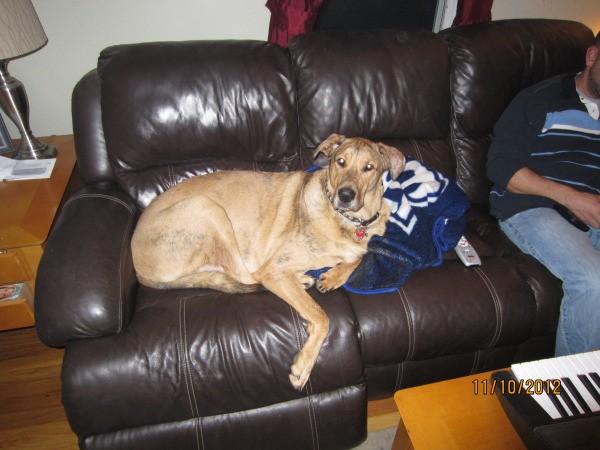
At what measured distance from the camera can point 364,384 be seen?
1.87 m

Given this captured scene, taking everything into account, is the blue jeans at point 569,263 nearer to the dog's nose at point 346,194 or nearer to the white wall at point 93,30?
the dog's nose at point 346,194

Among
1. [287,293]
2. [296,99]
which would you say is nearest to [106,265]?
[287,293]

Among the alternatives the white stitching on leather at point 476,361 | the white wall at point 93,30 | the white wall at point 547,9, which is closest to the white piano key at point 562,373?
the white stitching on leather at point 476,361

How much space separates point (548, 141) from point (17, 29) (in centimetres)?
361

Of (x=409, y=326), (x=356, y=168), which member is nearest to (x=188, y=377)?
(x=409, y=326)

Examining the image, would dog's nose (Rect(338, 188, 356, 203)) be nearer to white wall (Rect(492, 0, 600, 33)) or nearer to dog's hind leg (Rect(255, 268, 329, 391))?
dog's hind leg (Rect(255, 268, 329, 391))

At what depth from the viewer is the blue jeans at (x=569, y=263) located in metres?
1.95

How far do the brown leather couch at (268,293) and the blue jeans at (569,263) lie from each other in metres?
0.07

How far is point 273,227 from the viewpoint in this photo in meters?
2.25

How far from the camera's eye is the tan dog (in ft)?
6.48

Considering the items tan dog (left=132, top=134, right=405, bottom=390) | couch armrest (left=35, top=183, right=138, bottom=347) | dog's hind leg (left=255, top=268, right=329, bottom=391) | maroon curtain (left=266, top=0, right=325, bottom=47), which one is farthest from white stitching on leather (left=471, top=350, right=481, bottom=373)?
maroon curtain (left=266, top=0, right=325, bottom=47)

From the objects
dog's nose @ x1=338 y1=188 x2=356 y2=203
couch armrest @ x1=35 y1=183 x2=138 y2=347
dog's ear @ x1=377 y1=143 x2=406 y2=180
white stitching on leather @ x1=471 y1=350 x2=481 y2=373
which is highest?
dog's ear @ x1=377 y1=143 x2=406 y2=180

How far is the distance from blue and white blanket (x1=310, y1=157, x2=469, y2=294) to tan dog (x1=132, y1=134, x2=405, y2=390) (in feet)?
0.27

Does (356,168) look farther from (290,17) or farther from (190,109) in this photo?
(290,17)
